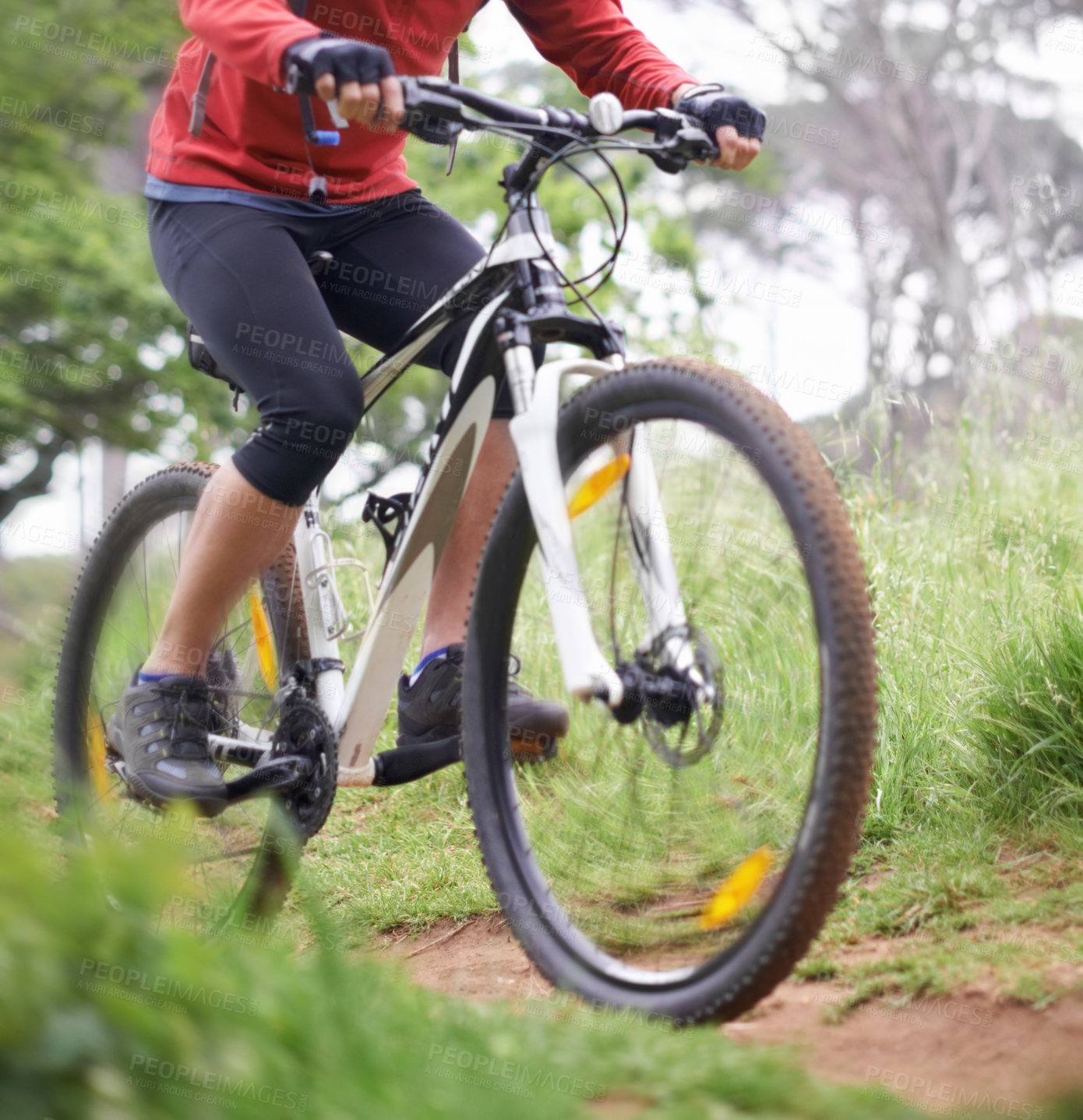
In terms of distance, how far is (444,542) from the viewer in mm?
2568

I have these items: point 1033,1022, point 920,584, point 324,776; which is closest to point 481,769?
point 324,776

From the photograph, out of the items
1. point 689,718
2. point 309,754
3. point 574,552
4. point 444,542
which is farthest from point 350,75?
point 309,754

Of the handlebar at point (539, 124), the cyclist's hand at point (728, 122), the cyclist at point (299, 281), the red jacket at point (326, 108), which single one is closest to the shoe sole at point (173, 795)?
the cyclist at point (299, 281)

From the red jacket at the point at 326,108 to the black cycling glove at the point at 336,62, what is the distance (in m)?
0.54

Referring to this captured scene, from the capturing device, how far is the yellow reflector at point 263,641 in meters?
2.79

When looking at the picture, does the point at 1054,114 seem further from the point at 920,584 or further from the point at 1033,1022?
the point at 1033,1022

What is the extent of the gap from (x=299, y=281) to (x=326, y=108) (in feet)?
1.24

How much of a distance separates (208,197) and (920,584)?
7.22 ft

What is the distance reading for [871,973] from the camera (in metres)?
1.99

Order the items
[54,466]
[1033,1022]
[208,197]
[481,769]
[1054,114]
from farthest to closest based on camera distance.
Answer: [1054,114] → [54,466] → [208,197] → [481,769] → [1033,1022]

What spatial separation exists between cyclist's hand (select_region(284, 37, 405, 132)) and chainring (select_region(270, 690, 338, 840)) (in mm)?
1202

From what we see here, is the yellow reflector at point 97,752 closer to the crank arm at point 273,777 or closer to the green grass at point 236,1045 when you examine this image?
the crank arm at point 273,777

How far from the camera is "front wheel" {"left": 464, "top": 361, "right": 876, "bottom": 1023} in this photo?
65.1 inches

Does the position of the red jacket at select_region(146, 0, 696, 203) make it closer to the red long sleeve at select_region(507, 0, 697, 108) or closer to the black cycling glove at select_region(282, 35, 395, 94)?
the red long sleeve at select_region(507, 0, 697, 108)
